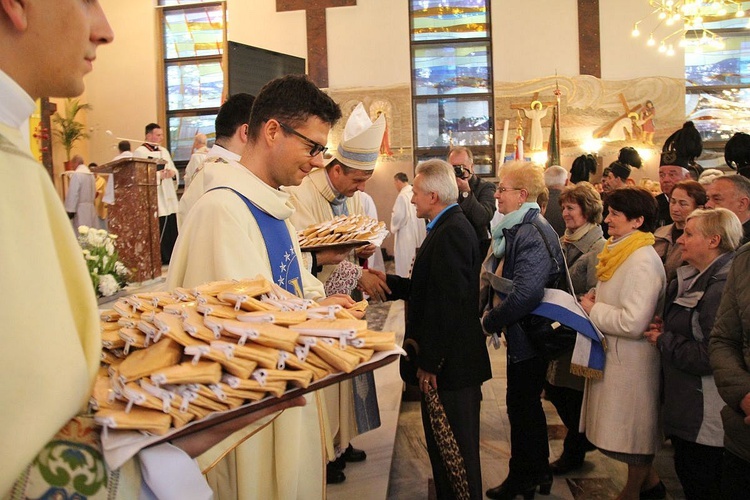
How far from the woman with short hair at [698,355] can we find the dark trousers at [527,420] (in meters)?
0.76

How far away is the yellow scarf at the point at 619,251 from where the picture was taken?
3.49 meters

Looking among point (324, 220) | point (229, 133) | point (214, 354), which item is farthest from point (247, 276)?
point (324, 220)

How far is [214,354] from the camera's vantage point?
109cm

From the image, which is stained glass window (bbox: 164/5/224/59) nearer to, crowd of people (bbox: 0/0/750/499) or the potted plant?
the potted plant

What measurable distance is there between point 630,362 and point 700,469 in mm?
608

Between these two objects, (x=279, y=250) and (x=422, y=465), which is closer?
(x=279, y=250)

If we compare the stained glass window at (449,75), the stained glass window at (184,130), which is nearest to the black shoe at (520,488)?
the stained glass window at (449,75)

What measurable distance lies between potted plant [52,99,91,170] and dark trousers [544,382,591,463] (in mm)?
12200

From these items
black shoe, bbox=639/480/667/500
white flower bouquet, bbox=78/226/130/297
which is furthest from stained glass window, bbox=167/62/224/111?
black shoe, bbox=639/480/667/500

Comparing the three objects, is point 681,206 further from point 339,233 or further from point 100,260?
point 100,260

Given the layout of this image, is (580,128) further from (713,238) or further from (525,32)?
(713,238)

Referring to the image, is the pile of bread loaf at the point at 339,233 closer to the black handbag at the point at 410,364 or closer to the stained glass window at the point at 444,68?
the black handbag at the point at 410,364

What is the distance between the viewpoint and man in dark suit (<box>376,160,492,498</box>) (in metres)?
3.22

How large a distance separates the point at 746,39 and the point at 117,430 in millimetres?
16222
